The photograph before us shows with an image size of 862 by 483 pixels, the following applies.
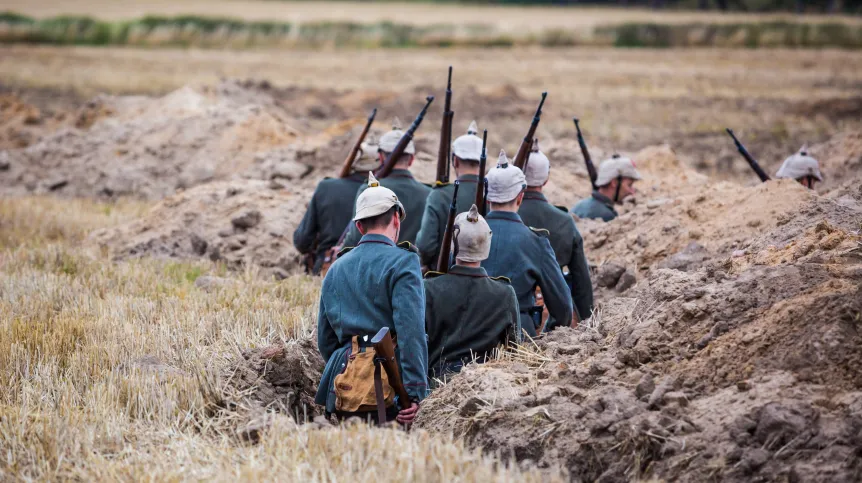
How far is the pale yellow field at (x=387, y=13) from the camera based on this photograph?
5984 centimetres

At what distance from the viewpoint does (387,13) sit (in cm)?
6925

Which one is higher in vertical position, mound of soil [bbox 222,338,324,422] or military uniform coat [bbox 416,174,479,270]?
military uniform coat [bbox 416,174,479,270]

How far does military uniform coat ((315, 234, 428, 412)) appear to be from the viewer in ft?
18.6

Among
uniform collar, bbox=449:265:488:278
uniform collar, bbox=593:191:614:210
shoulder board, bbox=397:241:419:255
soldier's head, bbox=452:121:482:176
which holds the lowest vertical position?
uniform collar, bbox=593:191:614:210

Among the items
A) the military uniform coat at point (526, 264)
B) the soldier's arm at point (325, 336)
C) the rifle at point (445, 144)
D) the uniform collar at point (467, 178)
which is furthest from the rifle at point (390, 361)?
the rifle at point (445, 144)

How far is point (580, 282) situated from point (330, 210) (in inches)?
124

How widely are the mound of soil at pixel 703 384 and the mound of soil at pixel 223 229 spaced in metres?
5.79

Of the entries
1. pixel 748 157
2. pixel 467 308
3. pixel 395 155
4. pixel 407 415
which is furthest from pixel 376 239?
pixel 748 157

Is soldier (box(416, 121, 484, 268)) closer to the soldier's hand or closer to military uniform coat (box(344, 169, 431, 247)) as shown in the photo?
military uniform coat (box(344, 169, 431, 247))

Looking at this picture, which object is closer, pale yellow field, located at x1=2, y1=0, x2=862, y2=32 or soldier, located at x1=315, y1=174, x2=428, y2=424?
soldier, located at x1=315, y1=174, x2=428, y2=424

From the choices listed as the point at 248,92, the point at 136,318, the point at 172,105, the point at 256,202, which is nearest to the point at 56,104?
the point at 248,92

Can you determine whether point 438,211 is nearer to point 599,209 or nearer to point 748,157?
point 599,209

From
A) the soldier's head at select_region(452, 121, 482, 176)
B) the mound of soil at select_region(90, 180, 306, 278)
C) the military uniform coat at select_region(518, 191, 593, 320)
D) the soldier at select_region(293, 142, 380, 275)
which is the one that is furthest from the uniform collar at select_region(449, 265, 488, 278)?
the mound of soil at select_region(90, 180, 306, 278)

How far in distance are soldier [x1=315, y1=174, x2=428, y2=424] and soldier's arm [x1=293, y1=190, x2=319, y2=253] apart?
4.05m
